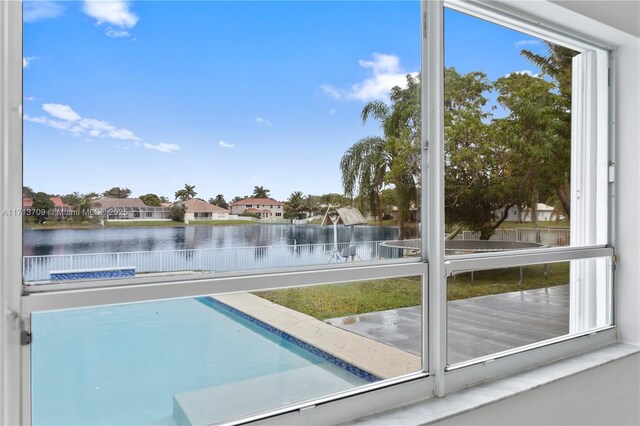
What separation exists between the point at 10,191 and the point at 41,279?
24 cm

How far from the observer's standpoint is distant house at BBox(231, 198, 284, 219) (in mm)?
1448

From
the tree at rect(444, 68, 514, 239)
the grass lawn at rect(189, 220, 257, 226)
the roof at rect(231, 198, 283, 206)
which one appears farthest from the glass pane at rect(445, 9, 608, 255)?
the grass lawn at rect(189, 220, 257, 226)

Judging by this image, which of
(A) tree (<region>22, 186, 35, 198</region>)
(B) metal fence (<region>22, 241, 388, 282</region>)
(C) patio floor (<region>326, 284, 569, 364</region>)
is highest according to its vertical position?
(A) tree (<region>22, 186, 35, 198</region>)

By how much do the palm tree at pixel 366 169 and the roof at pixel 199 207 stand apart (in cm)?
52

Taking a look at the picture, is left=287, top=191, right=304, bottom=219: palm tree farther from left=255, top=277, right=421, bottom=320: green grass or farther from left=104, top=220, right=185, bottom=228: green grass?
left=104, top=220, right=185, bottom=228: green grass

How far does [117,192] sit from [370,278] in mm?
933

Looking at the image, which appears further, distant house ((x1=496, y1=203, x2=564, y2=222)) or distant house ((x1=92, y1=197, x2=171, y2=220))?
distant house ((x1=496, y1=203, x2=564, y2=222))

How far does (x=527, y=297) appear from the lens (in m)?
2.27

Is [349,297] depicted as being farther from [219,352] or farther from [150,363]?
[150,363]

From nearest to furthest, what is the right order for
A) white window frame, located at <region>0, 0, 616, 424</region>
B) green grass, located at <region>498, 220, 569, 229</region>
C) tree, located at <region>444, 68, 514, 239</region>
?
white window frame, located at <region>0, 0, 616, 424</region>
tree, located at <region>444, 68, 514, 239</region>
green grass, located at <region>498, 220, 569, 229</region>

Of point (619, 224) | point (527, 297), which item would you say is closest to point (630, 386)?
point (527, 297)

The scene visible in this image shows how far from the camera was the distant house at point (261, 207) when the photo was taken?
145 cm

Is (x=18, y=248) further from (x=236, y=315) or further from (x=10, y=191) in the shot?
(x=236, y=315)

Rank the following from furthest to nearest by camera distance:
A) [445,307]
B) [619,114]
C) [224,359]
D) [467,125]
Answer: [619,114]
[467,125]
[445,307]
[224,359]
